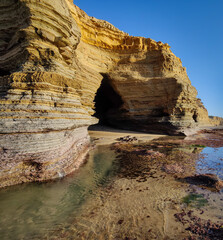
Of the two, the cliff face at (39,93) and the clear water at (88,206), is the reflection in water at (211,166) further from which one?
the cliff face at (39,93)

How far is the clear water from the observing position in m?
3.05

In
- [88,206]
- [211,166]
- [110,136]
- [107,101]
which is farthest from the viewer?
[107,101]

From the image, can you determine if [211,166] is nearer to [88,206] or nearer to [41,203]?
[88,206]

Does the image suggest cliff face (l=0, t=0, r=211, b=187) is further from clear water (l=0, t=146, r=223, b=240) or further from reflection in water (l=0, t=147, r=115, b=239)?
clear water (l=0, t=146, r=223, b=240)

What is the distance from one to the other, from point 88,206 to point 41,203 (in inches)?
55.1

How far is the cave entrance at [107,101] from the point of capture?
20.4 meters

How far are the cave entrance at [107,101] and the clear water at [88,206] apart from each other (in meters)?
15.8

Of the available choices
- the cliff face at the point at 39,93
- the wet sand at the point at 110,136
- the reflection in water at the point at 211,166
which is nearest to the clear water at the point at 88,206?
the cliff face at the point at 39,93

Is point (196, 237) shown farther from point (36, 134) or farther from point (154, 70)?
point (154, 70)

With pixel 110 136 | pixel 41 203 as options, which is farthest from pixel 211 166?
pixel 110 136

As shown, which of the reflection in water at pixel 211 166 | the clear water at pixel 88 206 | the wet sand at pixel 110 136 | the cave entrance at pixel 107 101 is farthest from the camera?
the cave entrance at pixel 107 101

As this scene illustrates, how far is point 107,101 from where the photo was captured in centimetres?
2489

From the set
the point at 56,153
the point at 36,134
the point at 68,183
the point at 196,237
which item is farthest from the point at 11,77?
the point at 196,237

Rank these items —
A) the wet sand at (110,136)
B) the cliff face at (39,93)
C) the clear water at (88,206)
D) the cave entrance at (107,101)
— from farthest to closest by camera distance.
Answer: the cave entrance at (107,101), the wet sand at (110,136), the cliff face at (39,93), the clear water at (88,206)
